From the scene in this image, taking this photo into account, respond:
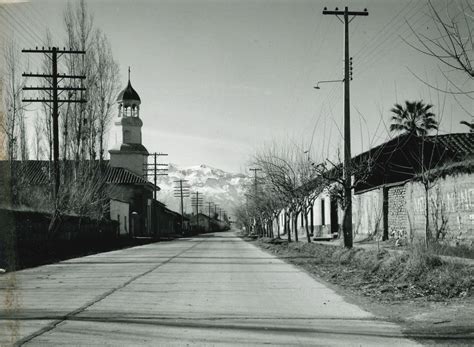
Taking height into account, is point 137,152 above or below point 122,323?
above

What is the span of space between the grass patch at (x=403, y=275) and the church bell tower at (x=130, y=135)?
4935 centimetres

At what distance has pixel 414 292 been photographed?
10.7 m

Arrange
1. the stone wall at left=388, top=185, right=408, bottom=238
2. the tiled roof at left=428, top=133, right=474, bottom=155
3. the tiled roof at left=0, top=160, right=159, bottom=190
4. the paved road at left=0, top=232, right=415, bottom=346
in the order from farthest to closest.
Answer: the tiled roof at left=428, top=133, right=474, bottom=155 → the tiled roof at left=0, top=160, right=159, bottom=190 → the stone wall at left=388, top=185, right=408, bottom=238 → the paved road at left=0, top=232, right=415, bottom=346

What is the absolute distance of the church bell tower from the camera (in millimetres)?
64412

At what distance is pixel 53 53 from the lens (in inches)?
1053

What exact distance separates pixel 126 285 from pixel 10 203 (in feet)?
43.6

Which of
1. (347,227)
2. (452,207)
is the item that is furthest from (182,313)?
(347,227)

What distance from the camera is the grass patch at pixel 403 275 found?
34.0ft

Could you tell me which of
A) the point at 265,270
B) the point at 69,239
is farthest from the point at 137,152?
the point at 265,270

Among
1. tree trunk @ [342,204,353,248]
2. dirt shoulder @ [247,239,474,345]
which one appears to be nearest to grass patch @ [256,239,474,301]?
dirt shoulder @ [247,239,474,345]

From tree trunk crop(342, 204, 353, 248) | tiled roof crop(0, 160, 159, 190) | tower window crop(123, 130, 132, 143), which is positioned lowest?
tree trunk crop(342, 204, 353, 248)

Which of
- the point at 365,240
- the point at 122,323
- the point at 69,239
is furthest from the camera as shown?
the point at 69,239

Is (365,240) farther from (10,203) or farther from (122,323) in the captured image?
(122,323)

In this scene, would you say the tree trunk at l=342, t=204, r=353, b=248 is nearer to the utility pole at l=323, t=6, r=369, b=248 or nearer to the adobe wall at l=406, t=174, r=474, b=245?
the utility pole at l=323, t=6, r=369, b=248
